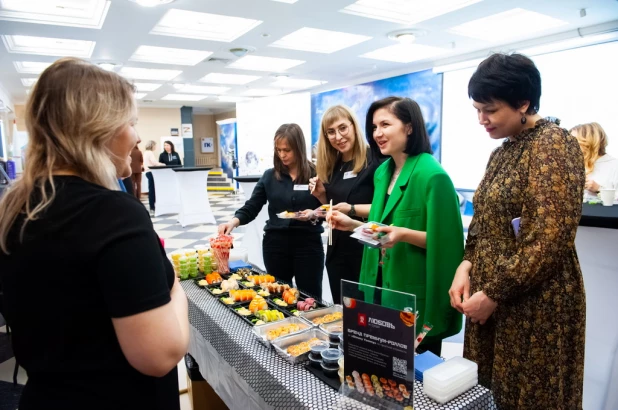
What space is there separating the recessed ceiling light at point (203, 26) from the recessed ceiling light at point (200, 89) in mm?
4932

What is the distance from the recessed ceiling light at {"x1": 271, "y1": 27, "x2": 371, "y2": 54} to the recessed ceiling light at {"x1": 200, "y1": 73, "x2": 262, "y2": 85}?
2947 millimetres

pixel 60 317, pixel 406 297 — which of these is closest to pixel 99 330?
pixel 60 317

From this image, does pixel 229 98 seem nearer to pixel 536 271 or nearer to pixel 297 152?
pixel 297 152

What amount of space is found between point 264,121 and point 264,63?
2.04 m

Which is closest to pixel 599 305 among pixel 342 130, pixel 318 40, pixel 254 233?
pixel 342 130

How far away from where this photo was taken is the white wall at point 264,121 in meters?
10.4

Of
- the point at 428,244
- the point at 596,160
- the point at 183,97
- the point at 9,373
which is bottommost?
the point at 9,373

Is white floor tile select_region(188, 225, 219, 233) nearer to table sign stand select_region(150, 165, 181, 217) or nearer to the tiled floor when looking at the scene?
the tiled floor

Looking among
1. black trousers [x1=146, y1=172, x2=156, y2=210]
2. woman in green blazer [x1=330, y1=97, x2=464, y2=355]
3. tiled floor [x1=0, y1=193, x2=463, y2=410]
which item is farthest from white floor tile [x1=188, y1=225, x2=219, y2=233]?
woman in green blazer [x1=330, y1=97, x2=464, y2=355]

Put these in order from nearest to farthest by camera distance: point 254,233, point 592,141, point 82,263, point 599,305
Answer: point 82,263 → point 599,305 → point 592,141 → point 254,233

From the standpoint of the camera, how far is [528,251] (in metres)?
1.20

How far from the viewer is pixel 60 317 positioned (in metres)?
0.79

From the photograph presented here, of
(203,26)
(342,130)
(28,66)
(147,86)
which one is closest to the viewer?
(342,130)

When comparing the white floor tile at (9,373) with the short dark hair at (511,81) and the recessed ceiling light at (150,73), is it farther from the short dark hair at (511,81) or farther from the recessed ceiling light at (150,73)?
the recessed ceiling light at (150,73)
